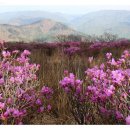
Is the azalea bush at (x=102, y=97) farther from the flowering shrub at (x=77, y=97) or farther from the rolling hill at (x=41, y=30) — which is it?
the rolling hill at (x=41, y=30)

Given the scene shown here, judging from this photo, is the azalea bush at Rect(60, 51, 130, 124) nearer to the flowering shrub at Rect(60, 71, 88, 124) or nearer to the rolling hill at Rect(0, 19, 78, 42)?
the flowering shrub at Rect(60, 71, 88, 124)

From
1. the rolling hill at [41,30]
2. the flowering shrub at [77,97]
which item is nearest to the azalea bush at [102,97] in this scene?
the flowering shrub at [77,97]

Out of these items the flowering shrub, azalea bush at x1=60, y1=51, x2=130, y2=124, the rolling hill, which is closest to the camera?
azalea bush at x1=60, y1=51, x2=130, y2=124

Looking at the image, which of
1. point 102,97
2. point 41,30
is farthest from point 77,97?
point 41,30

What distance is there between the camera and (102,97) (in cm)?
304

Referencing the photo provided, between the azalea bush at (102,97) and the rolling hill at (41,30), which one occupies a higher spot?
the azalea bush at (102,97)

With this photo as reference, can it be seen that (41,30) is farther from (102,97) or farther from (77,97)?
(102,97)

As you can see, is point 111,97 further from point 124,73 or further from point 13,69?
point 13,69

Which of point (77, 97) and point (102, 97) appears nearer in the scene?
point (102, 97)

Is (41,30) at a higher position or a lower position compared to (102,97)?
lower

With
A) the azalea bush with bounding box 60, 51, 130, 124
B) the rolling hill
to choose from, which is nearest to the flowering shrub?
the azalea bush with bounding box 60, 51, 130, 124

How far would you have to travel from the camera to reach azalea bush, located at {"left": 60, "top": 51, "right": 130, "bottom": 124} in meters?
2.91

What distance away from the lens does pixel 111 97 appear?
3051mm

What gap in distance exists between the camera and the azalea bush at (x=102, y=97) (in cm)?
291
